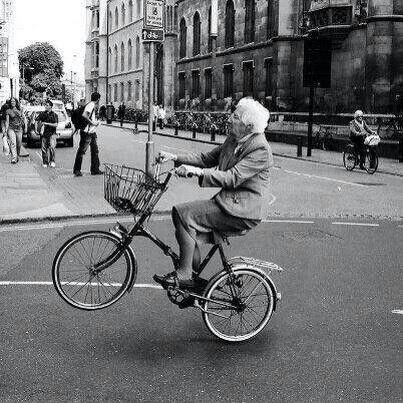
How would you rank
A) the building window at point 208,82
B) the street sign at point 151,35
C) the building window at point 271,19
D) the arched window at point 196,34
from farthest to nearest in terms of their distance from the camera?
the arched window at point 196,34 → the building window at point 208,82 → the building window at point 271,19 → the street sign at point 151,35

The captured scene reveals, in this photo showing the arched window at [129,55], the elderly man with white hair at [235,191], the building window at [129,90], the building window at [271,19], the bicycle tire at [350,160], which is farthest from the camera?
the arched window at [129,55]

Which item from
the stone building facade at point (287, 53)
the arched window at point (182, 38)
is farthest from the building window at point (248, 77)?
the arched window at point (182, 38)

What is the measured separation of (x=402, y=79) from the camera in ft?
93.7

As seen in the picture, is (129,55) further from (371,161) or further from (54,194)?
(54,194)

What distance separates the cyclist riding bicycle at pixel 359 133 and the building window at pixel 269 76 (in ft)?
62.8

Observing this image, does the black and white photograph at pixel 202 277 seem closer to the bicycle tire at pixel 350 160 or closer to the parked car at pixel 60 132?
the bicycle tire at pixel 350 160

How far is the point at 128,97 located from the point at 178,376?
7159 centimetres

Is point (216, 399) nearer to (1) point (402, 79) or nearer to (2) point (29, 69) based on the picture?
(1) point (402, 79)

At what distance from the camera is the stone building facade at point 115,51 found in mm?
72688

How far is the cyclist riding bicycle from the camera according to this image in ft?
64.4

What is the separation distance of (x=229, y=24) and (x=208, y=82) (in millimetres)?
4823

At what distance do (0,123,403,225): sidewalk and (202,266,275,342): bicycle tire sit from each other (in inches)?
232

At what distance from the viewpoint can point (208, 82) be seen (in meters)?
49.3

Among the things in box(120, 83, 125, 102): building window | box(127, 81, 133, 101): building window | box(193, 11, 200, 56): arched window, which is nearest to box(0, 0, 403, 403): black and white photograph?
box(193, 11, 200, 56): arched window
